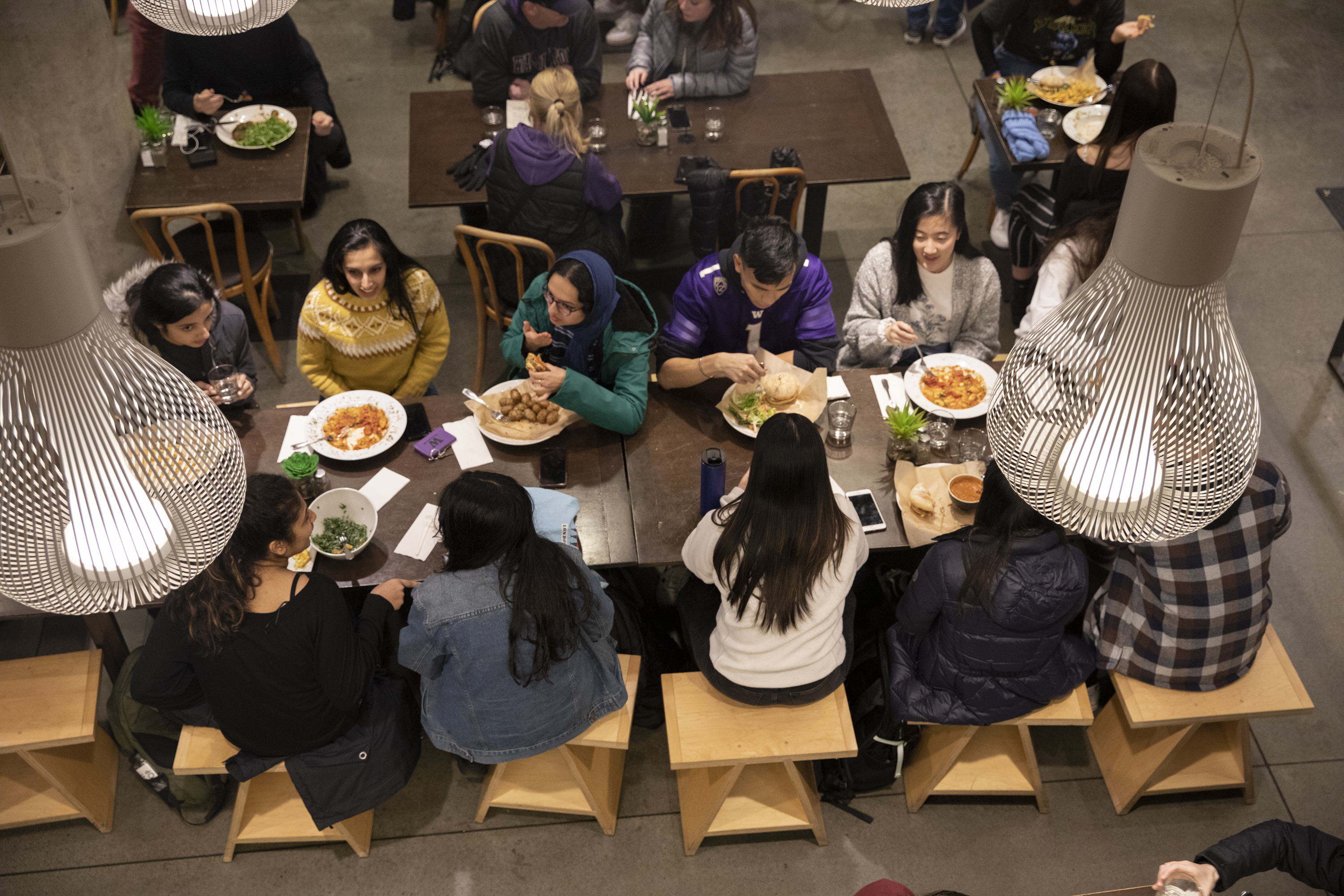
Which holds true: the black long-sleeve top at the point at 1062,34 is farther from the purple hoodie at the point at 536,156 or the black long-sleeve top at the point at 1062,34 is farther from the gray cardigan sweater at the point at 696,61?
the purple hoodie at the point at 536,156

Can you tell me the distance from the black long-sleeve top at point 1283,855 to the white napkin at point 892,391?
5.38 feet

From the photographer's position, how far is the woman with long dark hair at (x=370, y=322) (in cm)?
388

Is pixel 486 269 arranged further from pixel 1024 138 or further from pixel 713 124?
pixel 1024 138

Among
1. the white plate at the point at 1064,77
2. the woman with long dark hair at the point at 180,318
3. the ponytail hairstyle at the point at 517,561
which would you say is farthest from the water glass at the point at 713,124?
the ponytail hairstyle at the point at 517,561

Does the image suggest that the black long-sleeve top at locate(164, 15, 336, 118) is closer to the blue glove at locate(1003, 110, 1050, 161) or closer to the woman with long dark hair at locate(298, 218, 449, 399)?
the woman with long dark hair at locate(298, 218, 449, 399)

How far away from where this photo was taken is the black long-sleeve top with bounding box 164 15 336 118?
5.39 m

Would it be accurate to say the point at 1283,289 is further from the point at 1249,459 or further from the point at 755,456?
the point at 1249,459

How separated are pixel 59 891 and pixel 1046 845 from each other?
3.24 meters

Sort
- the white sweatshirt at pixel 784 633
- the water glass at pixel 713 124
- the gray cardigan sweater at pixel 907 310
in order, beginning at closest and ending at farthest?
1. the white sweatshirt at pixel 784 633
2. the gray cardigan sweater at pixel 907 310
3. the water glass at pixel 713 124

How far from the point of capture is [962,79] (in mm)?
7234

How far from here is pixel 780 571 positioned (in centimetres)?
306

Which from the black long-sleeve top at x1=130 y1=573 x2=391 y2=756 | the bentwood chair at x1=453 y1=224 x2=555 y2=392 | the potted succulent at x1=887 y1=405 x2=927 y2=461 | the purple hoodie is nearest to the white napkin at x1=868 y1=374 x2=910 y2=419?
the potted succulent at x1=887 y1=405 x2=927 y2=461

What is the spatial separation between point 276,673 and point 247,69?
12.1ft

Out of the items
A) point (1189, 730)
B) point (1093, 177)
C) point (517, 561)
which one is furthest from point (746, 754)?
point (1093, 177)
